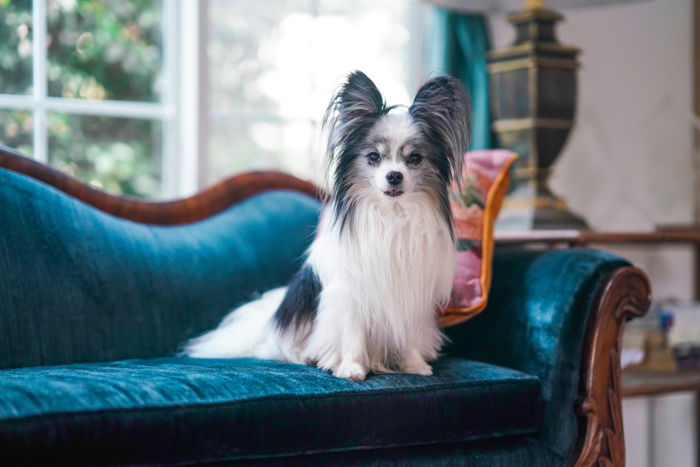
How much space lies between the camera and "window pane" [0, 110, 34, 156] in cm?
263

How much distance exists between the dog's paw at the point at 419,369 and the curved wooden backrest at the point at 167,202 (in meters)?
0.63

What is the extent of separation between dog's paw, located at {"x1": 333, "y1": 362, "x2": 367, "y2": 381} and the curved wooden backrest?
63 cm

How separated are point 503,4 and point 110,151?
5.40ft

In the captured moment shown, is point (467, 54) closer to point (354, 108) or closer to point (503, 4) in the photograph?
point (503, 4)

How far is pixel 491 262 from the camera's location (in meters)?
2.13

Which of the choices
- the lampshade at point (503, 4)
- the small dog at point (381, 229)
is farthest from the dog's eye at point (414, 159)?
the lampshade at point (503, 4)

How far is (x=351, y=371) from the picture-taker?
1745 millimetres

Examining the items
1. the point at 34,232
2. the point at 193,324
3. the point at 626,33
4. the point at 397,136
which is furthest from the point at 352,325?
the point at 626,33

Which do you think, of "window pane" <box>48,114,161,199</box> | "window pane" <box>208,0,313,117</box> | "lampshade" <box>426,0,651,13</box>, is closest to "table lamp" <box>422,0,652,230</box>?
"lampshade" <box>426,0,651,13</box>

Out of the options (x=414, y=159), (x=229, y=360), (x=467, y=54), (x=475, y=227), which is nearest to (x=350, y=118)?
(x=414, y=159)

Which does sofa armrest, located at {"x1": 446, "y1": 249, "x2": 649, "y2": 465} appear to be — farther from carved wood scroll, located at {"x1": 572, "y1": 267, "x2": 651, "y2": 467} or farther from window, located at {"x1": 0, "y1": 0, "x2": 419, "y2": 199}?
window, located at {"x1": 0, "y1": 0, "x2": 419, "y2": 199}

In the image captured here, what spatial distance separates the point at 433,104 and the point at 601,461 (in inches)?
40.1

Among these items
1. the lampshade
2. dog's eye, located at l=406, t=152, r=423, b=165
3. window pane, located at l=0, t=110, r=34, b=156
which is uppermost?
the lampshade

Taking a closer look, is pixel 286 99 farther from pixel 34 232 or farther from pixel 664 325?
pixel 664 325
